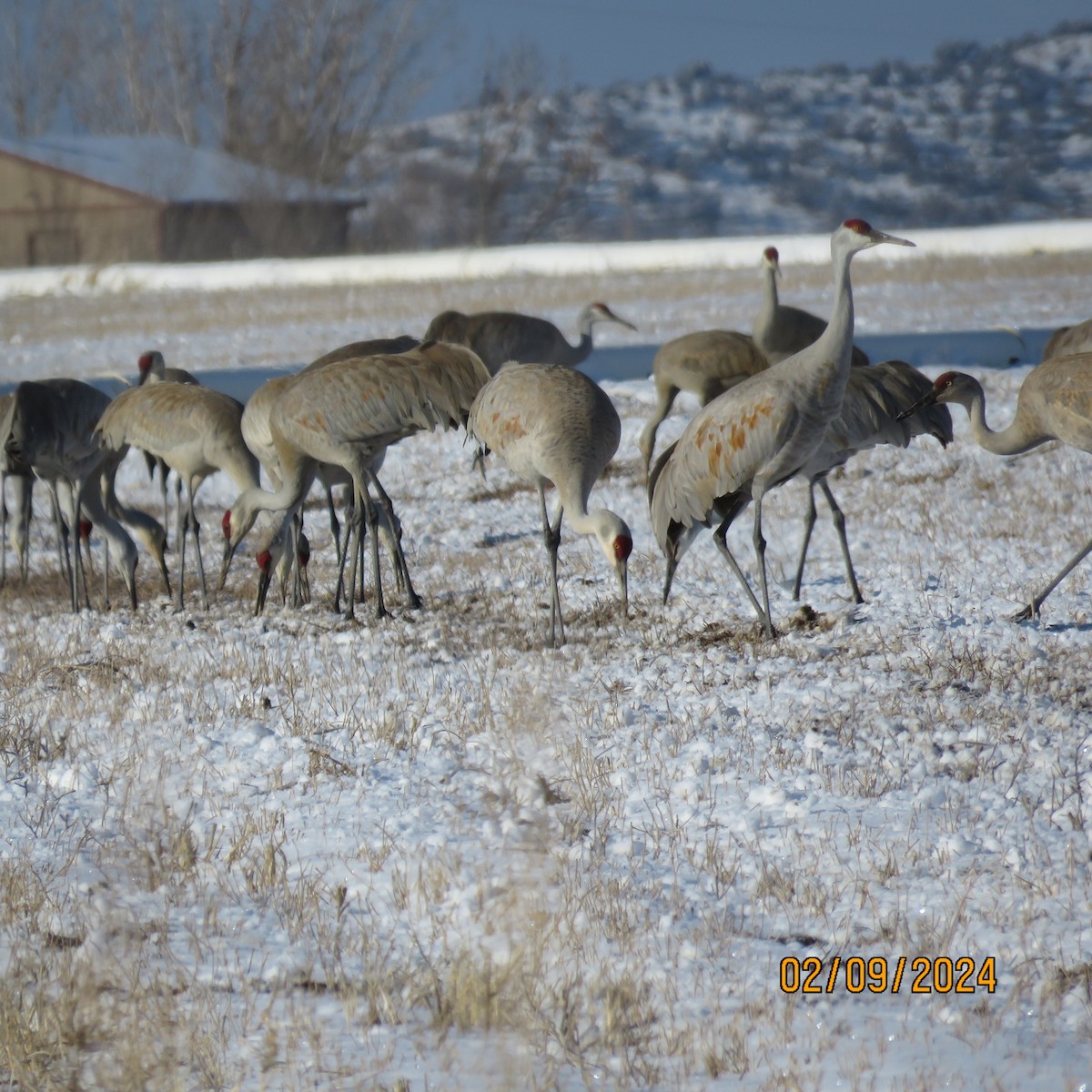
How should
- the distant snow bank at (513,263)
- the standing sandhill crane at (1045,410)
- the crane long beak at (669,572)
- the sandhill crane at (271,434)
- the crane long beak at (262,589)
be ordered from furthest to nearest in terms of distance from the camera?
the distant snow bank at (513,263)
the sandhill crane at (271,434)
the crane long beak at (262,589)
the crane long beak at (669,572)
the standing sandhill crane at (1045,410)

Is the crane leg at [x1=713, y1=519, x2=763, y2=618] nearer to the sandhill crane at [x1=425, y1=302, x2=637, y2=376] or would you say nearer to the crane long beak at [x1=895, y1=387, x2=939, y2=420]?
the crane long beak at [x1=895, y1=387, x2=939, y2=420]

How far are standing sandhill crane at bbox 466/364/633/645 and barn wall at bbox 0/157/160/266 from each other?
36.8 metres

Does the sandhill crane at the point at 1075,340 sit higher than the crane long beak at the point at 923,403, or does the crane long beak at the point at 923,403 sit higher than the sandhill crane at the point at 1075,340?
the sandhill crane at the point at 1075,340

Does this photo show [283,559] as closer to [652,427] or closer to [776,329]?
[652,427]

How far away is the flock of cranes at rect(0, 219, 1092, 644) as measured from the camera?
5.89 m

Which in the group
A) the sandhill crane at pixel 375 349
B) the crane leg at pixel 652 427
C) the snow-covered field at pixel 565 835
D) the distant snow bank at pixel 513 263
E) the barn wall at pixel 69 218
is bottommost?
the snow-covered field at pixel 565 835

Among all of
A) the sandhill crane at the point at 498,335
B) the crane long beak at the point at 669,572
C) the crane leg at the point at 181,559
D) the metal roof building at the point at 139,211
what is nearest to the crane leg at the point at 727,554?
the crane long beak at the point at 669,572

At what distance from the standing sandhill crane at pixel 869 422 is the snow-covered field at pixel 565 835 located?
1.23 feet

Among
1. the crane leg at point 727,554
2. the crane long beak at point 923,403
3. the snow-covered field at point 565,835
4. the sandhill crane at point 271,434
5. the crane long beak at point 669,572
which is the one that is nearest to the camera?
the snow-covered field at point 565,835

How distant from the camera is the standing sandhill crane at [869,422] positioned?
6.52 m

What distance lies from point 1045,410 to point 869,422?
76 cm

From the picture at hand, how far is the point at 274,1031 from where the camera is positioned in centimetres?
287

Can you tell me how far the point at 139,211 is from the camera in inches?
1623

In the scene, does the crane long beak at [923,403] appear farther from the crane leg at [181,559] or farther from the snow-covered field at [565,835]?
the crane leg at [181,559]
